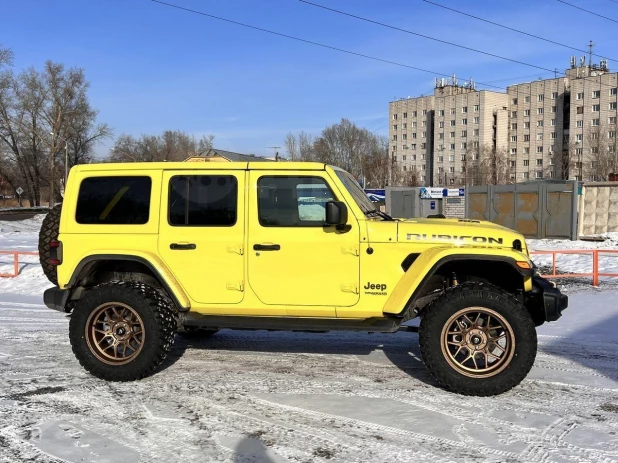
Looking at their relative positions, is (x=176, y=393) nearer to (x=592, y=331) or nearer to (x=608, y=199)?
(x=592, y=331)

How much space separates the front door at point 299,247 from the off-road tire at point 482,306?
0.76 m

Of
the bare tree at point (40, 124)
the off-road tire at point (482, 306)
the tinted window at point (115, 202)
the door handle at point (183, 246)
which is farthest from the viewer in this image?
the bare tree at point (40, 124)

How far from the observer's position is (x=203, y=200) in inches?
213

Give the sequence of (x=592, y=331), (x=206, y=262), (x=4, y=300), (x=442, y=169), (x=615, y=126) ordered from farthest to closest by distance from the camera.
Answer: (x=442, y=169), (x=615, y=126), (x=4, y=300), (x=592, y=331), (x=206, y=262)

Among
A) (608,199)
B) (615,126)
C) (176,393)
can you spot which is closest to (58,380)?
(176,393)

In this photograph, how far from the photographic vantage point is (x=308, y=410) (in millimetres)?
4609

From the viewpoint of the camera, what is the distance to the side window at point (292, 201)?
5.25 meters

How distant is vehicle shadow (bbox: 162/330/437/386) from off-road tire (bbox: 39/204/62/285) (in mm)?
1557

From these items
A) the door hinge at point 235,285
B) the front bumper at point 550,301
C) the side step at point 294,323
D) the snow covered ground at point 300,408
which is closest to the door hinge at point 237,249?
the door hinge at point 235,285

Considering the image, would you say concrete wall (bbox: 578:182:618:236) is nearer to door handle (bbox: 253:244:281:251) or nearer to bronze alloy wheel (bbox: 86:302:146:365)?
door handle (bbox: 253:244:281:251)

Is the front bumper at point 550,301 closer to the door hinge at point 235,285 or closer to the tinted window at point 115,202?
the door hinge at point 235,285

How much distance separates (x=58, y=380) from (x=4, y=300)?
6168 millimetres

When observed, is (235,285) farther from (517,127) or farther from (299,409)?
(517,127)

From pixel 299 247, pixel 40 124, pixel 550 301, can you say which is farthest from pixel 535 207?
pixel 40 124
